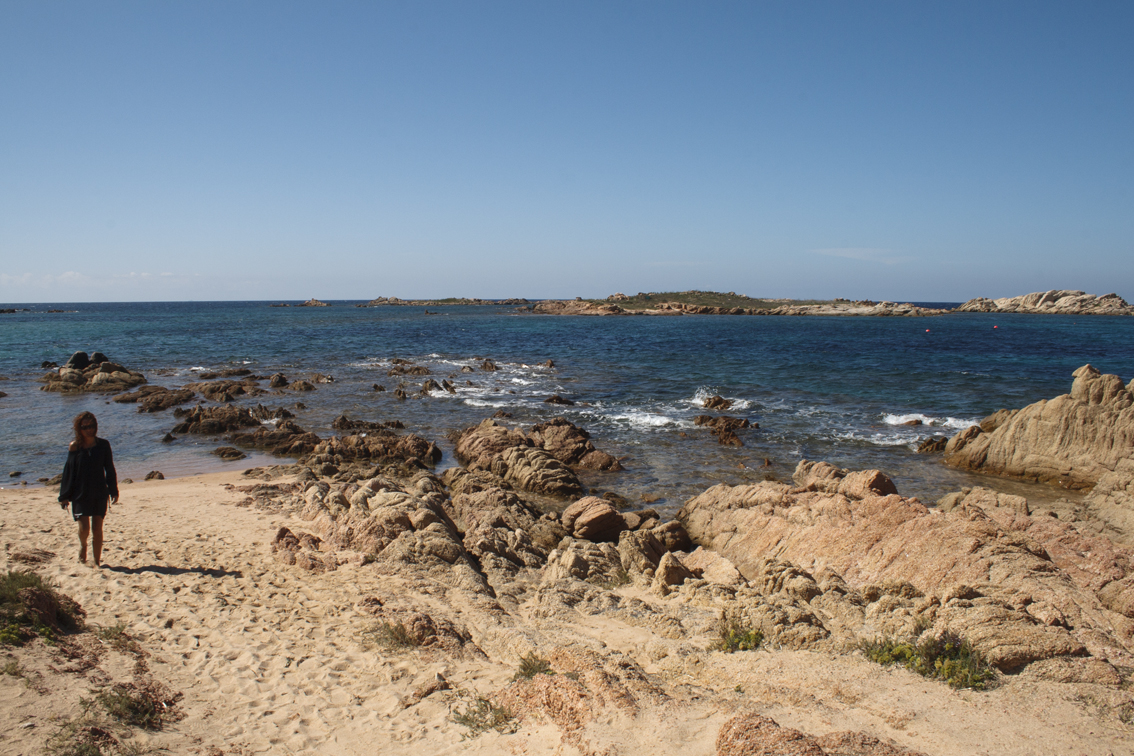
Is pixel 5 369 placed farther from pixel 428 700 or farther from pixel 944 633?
pixel 944 633

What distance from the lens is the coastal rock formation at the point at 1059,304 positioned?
11081cm

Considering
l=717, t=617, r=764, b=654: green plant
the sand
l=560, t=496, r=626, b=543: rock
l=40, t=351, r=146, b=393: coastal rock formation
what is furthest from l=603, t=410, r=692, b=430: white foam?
l=40, t=351, r=146, b=393: coastal rock formation

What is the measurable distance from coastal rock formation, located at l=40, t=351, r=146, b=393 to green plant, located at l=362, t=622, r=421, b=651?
3105 cm

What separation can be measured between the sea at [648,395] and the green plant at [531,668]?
8.35m

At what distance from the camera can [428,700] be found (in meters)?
5.50

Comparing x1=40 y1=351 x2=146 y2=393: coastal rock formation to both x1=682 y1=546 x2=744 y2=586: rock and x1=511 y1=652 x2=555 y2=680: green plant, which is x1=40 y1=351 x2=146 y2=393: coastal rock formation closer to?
x1=682 y1=546 x2=744 y2=586: rock

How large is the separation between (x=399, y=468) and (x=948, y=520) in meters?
13.0

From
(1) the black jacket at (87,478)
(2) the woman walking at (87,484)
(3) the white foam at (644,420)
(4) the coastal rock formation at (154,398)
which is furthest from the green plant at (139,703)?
(4) the coastal rock formation at (154,398)

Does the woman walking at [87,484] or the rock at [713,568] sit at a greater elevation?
the woman walking at [87,484]

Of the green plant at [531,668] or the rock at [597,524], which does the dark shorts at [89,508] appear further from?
the rock at [597,524]

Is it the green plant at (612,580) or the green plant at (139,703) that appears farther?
the green plant at (612,580)

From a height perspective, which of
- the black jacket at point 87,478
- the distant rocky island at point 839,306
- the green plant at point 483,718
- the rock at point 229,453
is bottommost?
the rock at point 229,453

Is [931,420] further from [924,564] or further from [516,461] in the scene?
[924,564]

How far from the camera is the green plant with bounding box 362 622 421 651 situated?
255 inches
